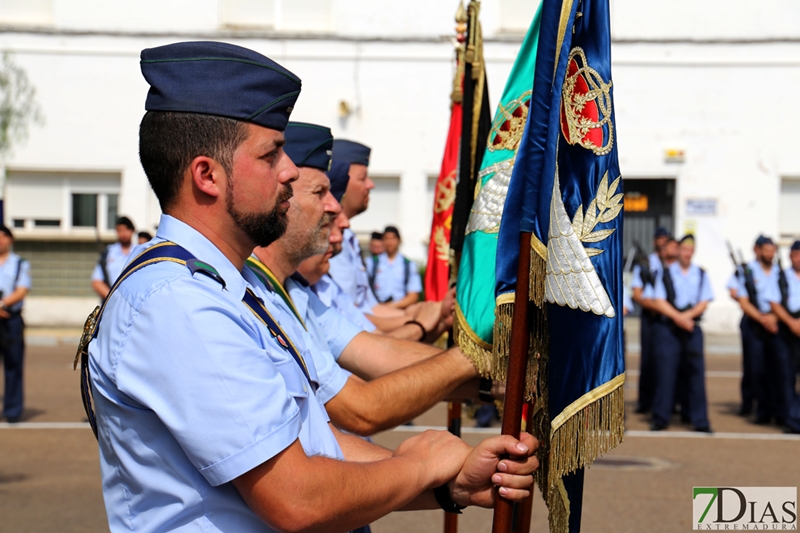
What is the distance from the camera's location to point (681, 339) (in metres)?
10.6

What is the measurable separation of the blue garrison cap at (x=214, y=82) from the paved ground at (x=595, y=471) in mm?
4610

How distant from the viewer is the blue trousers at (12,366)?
980 centimetres

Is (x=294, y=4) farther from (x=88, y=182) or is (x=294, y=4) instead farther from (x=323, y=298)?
(x=323, y=298)

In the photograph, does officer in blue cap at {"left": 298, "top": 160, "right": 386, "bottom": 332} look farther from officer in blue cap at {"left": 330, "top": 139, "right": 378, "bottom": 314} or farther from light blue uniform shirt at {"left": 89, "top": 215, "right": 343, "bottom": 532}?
light blue uniform shirt at {"left": 89, "top": 215, "right": 343, "bottom": 532}

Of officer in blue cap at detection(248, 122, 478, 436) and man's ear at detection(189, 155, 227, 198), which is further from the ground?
man's ear at detection(189, 155, 227, 198)

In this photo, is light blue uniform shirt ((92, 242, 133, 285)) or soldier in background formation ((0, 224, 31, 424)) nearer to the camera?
soldier in background formation ((0, 224, 31, 424))

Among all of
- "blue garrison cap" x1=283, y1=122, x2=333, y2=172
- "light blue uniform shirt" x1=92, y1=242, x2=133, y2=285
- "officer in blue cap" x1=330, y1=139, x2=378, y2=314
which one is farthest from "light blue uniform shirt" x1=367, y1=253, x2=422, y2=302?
"blue garrison cap" x1=283, y1=122, x2=333, y2=172

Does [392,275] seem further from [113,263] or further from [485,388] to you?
[485,388]

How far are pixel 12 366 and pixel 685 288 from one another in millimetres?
7720

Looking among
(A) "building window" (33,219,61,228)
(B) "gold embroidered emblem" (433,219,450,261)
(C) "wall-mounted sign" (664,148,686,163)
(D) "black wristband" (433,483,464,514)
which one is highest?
(C) "wall-mounted sign" (664,148,686,163)

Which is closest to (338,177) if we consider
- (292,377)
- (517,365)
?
(517,365)

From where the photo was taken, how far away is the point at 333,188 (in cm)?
495

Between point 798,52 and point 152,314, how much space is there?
62.0 feet

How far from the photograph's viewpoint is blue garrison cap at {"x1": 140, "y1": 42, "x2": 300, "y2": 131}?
188cm
